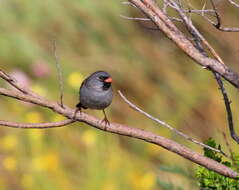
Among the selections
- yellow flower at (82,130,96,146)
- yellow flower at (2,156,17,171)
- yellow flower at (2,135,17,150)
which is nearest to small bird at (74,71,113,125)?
yellow flower at (82,130,96,146)

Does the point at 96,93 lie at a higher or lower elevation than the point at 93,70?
higher

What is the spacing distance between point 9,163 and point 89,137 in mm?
887

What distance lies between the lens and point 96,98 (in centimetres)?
443

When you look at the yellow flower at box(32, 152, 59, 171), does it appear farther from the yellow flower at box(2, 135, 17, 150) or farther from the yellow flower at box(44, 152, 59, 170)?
the yellow flower at box(2, 135, 17, 150)

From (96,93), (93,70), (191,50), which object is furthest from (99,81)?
(93,70)

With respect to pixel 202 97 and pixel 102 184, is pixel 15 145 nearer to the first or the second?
pixel 102 184

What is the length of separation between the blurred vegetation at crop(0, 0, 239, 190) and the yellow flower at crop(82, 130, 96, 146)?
0.8 inches

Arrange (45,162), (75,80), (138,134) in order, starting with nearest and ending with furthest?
1. (138,134)
2. (45,162)
3. (75,80)

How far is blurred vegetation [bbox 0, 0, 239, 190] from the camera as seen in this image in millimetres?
7301

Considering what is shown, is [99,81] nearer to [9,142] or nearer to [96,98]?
[96,98]

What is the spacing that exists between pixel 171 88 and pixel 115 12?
129cm

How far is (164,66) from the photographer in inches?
348

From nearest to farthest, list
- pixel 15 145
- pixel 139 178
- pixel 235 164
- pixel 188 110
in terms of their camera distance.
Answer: pixel 235 164 → pixel 139 178 → pixel 15 145 → pixel 188 110

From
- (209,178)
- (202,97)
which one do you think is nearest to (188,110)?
(202,97)
